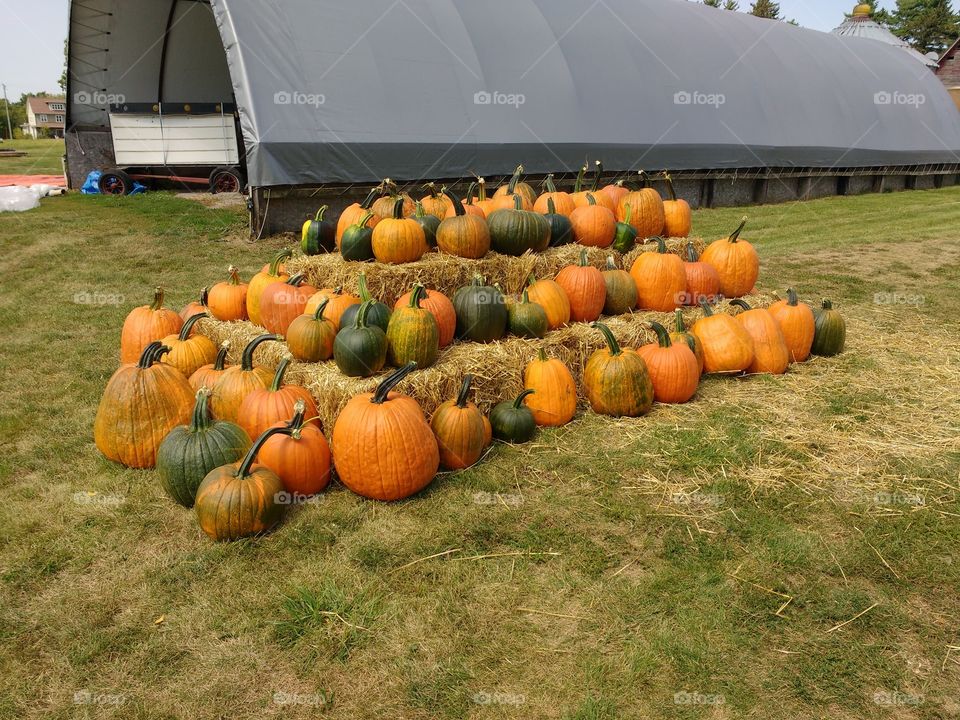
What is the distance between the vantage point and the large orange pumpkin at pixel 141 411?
13.0 feet

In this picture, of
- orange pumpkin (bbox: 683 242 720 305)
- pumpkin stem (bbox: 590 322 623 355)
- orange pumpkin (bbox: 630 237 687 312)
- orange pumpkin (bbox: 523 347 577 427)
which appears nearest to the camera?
orange pumpkin (bbox: 523 347 577 427)

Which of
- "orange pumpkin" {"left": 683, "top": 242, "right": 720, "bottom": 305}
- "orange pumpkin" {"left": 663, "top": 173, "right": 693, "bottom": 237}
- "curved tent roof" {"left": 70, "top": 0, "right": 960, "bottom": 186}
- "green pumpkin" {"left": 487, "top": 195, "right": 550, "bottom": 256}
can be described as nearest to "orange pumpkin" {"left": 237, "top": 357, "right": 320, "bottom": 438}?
"green pumpkin" {"left": 487, "top": 195, "right": 550, "bottom": 256}

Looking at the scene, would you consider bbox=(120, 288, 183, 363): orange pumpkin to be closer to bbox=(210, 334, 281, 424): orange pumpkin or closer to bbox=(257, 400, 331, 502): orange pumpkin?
bbox=(210, 334, 281, 424): orange pumpkin

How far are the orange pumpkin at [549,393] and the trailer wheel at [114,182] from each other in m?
14.2

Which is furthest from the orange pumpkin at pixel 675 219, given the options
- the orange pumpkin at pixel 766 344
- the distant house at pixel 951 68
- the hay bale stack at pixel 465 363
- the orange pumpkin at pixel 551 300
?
the distant house at pixel 951 68

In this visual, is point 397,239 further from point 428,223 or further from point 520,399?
point 520,399

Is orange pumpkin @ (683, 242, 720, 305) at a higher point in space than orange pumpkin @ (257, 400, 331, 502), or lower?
higher

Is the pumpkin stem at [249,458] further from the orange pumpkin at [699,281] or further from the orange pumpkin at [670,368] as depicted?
the orange pumpkin at [699,281]

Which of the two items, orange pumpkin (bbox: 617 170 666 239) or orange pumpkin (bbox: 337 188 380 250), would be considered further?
orange pumpkin (bbox: 617 170 666 239)

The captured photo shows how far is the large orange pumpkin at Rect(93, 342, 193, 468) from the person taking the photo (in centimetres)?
395

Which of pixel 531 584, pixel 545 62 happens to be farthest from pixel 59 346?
pixel 545 62

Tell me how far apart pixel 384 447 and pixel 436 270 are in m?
1.85

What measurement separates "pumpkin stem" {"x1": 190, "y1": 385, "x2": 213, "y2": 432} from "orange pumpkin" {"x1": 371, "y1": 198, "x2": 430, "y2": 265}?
1.86m

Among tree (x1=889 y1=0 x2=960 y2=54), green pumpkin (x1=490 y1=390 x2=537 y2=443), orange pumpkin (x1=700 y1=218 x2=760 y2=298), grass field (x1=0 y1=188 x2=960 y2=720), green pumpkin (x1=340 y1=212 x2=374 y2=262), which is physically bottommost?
grass field (x1=0 y1=188 x2=960 y2=720)
